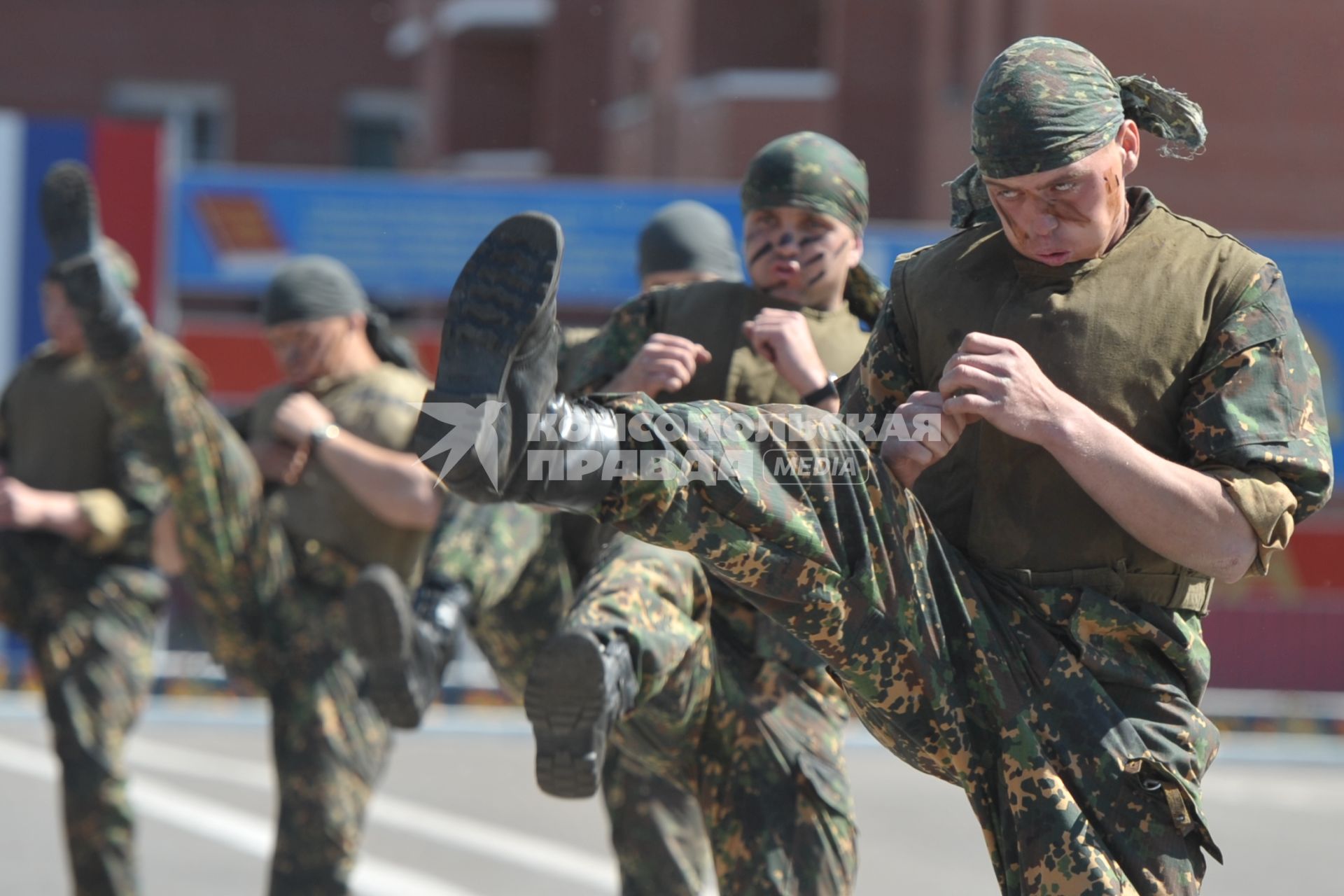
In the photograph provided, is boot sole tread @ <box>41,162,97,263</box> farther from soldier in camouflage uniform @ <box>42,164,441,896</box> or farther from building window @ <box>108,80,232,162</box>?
building window @ <box>108,80,232,162</box>

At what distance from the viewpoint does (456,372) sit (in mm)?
3449

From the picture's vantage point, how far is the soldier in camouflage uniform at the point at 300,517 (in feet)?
21.9

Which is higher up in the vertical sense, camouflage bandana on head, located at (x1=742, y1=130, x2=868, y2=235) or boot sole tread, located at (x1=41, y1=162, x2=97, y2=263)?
camouflage bandana on head, located at (x1=742, y1=130, x2=868, y2=235)

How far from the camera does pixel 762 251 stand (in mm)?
5422

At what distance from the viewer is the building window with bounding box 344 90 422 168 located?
1355 inches

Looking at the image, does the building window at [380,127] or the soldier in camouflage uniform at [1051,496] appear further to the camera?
the building window at [380,127]

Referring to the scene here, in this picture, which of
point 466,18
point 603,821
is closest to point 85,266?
point 603,821

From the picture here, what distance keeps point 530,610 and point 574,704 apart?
1953 mm

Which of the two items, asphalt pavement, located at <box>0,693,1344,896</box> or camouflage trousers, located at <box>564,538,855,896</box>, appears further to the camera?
asphalt pavement, located at <box>0,693,1344,896</box>

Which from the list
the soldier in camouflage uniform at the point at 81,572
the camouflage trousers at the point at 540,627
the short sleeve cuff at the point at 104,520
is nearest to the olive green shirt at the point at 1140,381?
the camouflage trousers at the point at 540,627

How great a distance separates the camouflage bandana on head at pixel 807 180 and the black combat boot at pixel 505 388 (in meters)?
1.84

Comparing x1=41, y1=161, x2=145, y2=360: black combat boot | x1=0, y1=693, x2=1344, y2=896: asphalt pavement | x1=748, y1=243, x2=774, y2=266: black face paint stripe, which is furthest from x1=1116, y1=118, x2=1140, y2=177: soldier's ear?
x1=0, y1=693, x2=1344, y2=896: asphalt pavement

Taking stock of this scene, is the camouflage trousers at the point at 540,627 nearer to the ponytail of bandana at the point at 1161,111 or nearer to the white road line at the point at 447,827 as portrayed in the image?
the ponytail of bandana at the point at 1161,111

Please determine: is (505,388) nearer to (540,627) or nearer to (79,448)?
(540,627)
